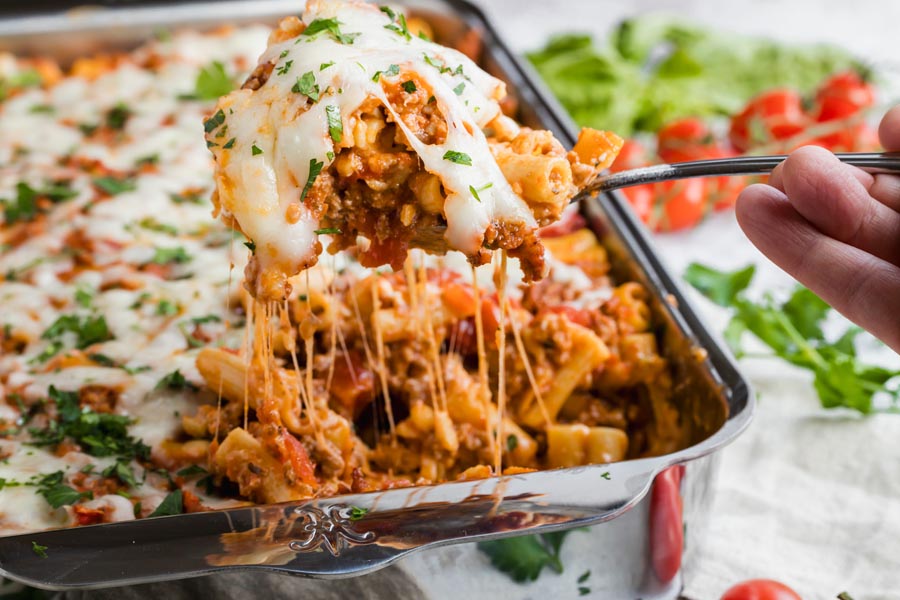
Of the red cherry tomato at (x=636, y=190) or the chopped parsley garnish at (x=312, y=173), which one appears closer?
the chopped parsley garnish at (x=312, y=173)

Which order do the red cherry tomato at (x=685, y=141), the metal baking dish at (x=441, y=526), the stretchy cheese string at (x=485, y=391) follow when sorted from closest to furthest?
the metal baking dish at (x=441, y=526), the stretchy cheese string at (x=485, y=391), the red cherry tomato at (x=685, y=141)

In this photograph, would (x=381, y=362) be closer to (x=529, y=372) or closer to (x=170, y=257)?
(x=529, y=372)

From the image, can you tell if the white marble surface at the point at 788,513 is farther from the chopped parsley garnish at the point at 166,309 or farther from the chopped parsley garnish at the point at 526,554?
the chopped parsley garnish at the point at 166,309

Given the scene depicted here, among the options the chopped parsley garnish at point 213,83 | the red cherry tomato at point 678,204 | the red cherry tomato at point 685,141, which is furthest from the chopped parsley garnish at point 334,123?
the red cherry tomato at point 685,141

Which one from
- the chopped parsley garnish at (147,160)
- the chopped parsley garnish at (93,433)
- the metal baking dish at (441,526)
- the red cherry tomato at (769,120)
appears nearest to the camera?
the metal baking dish at (441,526)

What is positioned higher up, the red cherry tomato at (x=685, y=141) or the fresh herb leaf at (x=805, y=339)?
the red cherry tomato at (x=685, y=141)

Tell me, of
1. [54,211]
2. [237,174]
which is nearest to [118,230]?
[54,211]

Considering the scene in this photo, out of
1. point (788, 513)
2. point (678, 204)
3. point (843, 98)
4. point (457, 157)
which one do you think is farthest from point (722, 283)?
point (457, 157)

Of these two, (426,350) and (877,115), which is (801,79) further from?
(426,350)
